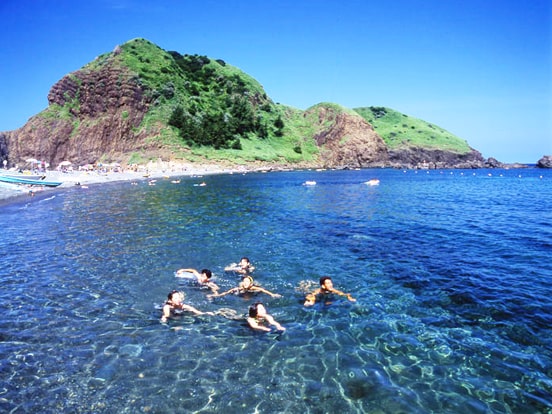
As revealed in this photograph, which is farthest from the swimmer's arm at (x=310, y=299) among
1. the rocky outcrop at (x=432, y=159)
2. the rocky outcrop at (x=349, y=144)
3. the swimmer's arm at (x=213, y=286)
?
the rocky outcrop at (x=432, y=159)

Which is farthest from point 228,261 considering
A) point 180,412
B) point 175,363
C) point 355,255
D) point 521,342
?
point 521,342

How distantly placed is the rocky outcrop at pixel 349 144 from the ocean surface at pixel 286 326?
400ft

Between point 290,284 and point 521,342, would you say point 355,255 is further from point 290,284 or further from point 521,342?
point 521,342

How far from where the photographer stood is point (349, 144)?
144250 mm

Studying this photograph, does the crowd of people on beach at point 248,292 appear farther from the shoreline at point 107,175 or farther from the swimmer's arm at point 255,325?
the shoreline at point 107,175

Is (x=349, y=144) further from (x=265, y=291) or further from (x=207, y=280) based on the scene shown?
(x=265, y=291)

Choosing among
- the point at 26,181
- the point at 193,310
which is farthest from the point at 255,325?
the point at 26,181

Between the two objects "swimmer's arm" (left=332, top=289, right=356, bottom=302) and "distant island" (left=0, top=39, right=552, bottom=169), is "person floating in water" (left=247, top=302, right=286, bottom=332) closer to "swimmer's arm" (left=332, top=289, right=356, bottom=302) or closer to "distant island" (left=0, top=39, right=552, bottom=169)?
"swimmer's arm" (left=332, top=289, right=356, bottom=302)

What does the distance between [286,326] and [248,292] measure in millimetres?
2936

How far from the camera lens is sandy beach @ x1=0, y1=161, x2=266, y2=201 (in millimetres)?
49553

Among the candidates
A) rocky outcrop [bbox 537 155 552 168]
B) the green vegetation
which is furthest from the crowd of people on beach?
rocky outcrop [bbox 537 155 552 168]

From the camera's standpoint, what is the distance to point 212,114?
125688mm

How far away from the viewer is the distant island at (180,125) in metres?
104

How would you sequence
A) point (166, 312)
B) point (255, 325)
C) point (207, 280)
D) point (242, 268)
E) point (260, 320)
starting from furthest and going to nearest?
point (242, 268)
point (207, 280)
point (166, 312)
point (260, 320)
point (255, 325)
